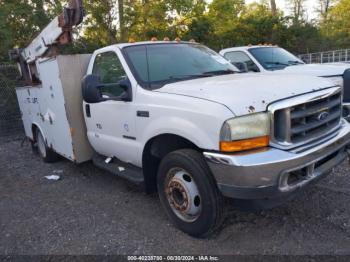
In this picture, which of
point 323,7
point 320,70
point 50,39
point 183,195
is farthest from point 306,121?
point 323,7

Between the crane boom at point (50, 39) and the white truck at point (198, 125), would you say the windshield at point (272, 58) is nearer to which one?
the white truck at point (198, 125)

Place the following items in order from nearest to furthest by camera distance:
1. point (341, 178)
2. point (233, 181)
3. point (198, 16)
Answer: point (233, 181) < point (341, 178) < point (198, 16)

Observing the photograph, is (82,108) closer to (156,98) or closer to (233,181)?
(156,98)

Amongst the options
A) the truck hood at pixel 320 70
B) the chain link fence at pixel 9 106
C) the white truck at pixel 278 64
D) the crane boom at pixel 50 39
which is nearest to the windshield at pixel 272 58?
the white truck at pixel 278 64

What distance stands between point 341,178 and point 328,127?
153 centimetres

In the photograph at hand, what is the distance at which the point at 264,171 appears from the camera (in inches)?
115

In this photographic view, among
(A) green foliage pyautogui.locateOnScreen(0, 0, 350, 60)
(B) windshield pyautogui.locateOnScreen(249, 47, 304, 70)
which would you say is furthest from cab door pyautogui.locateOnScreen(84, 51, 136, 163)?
(A) green foliage pyautogui.locateOnScreen(0, 0, 350, 60)

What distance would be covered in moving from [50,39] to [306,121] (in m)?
4.60

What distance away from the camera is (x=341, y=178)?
4.79m

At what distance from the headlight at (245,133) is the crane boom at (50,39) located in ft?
11.8

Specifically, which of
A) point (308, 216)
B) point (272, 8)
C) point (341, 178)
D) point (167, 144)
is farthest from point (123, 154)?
point (272, 8)

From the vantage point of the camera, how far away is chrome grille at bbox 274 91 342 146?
121 inches

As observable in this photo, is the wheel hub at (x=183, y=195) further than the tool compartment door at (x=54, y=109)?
No

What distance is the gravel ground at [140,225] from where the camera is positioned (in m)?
3.45
